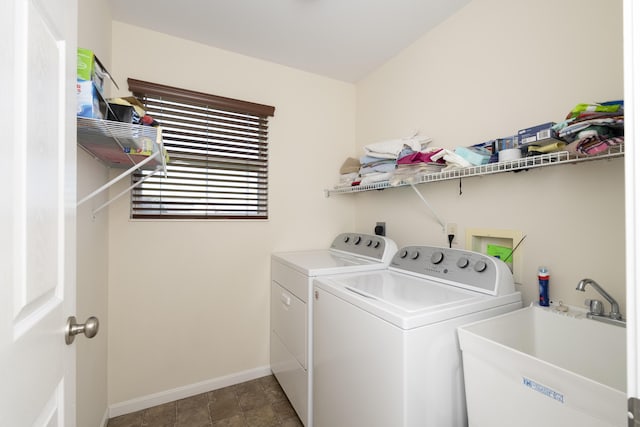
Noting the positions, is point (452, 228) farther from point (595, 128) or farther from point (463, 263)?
point (595, 128)

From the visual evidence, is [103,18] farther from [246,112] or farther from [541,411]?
[541,411]

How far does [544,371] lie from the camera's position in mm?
725

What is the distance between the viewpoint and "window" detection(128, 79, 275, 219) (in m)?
1.85

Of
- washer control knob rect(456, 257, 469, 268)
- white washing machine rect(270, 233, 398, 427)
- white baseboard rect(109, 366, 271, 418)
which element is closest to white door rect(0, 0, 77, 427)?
white washing machine rect(270, 233, 398, 427)

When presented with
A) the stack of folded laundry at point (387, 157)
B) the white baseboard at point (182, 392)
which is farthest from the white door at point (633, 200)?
the white baseboard at point (182, 392)

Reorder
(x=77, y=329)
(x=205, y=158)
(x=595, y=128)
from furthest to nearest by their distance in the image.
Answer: (x=205, y=158), (x=595, y=128), (x=77, y=329)

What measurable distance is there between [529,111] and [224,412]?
98.2 inches

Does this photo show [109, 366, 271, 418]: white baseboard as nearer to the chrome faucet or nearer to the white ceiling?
the chrome faucet

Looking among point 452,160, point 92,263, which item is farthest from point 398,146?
point 92,263

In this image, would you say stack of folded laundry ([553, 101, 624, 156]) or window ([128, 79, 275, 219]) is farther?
window ([128, 79, 275, 219])

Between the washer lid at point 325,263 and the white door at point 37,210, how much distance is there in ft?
3.50

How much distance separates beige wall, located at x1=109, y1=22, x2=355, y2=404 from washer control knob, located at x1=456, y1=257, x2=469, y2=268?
1.28 meters

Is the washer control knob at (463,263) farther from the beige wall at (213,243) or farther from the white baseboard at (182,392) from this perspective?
the white baseboard at (182,392)

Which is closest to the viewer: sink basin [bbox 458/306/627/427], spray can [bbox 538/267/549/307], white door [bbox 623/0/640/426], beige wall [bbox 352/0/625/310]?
white door [bbox 623/0/640/426]
